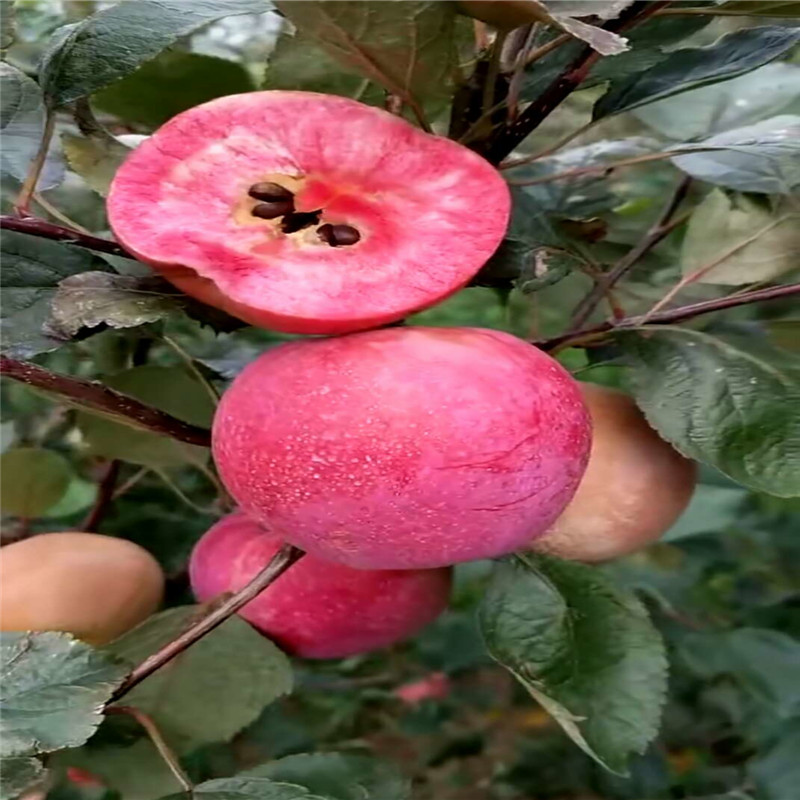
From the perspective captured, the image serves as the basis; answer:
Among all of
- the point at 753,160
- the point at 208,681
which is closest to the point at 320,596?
the point at 208,681

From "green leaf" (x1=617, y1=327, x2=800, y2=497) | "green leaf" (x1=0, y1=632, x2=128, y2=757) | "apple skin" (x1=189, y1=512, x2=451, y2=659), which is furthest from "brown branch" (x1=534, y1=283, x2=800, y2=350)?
"green leaf" (x1=0, y1=632, x2=128, y2=757)

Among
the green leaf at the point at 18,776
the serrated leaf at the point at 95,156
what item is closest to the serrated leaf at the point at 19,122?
the serrated leaf at the point at 95,156

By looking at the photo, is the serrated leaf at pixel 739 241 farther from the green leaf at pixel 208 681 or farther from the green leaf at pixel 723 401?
the green leaf at pixel 208 681

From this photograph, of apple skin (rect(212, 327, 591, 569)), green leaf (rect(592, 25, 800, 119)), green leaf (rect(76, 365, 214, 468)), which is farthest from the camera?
green leaf (rect(76, 365, 214, 468))

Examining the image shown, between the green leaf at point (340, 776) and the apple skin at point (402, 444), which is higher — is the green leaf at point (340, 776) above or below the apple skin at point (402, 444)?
below

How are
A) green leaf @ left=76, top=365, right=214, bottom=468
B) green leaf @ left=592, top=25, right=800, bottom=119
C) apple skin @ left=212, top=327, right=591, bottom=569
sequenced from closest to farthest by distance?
apple skin @ left=212, top=327, right=591, bottom=569 < green leaf @ left=592, top=25, right=800, bottom=119 < green leaf @ left=76, top=365, right=214, bottom=468

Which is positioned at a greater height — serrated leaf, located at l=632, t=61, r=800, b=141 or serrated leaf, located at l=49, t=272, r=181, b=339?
serrated leaf, located at l=632, t=61, r=800, b=141

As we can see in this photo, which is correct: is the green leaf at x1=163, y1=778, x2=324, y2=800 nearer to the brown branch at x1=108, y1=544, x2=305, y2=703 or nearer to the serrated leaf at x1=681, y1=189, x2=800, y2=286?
the brown branch at x1=108, y1=544, x2=305, y2=703
